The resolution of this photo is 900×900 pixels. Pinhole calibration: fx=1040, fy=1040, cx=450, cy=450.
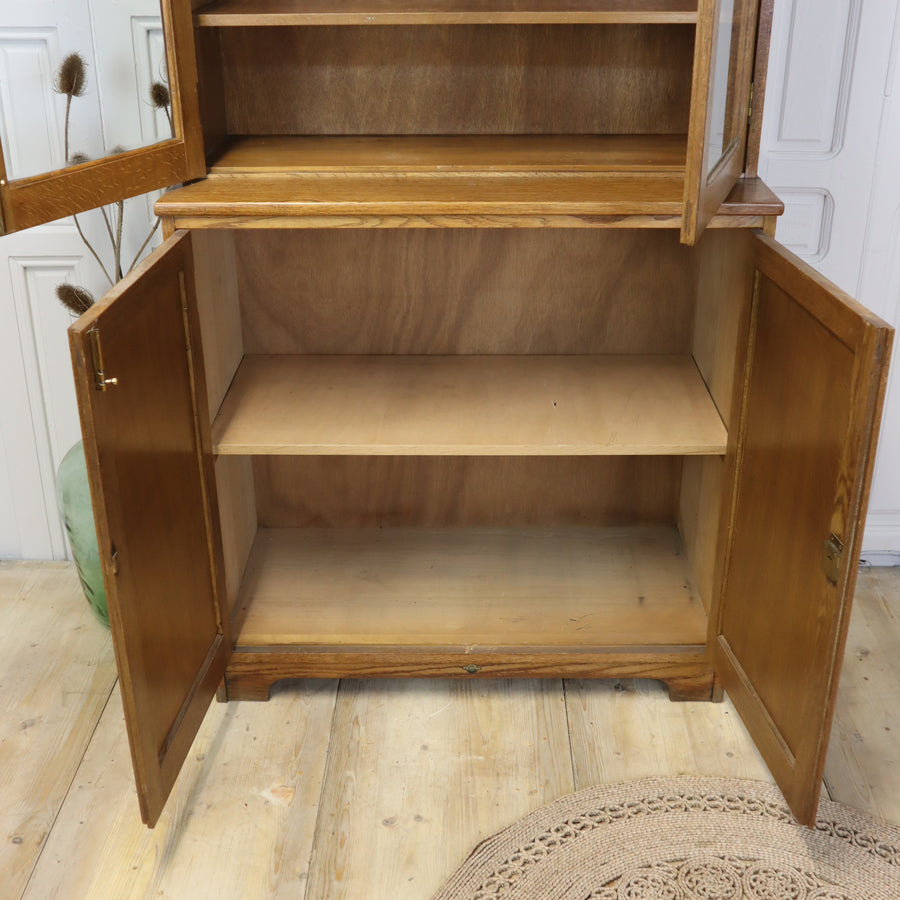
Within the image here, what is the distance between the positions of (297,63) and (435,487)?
95cm

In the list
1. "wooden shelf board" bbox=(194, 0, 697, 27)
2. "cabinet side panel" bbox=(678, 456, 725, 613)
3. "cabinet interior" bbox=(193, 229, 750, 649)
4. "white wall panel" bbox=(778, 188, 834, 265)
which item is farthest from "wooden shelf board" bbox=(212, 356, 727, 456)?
"wooden shelf board" bbox=(194, 0, 697, 27)

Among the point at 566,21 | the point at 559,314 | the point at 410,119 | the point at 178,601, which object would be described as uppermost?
the point at 566,21

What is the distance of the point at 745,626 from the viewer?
71.0 inches

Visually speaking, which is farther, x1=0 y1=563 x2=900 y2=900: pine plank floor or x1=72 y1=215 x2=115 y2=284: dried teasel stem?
x1=72 y1=215 x2=115 y2=284: dried teasel stem

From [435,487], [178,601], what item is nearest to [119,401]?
[178,601]

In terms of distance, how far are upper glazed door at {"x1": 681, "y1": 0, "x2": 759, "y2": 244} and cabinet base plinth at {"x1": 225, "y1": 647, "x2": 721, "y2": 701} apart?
900mm

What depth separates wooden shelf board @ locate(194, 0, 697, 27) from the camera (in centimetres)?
171

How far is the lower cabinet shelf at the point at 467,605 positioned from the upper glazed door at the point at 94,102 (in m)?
0.88

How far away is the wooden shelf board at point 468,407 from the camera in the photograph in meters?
1.87

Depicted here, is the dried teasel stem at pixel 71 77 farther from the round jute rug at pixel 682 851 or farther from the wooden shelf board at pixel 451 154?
the round jute rug at pixel 682 851

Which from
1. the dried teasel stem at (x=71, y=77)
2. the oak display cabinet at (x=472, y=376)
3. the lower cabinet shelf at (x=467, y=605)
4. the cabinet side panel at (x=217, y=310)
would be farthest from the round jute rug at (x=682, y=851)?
the dried teasel stem at (x=71, y=77)

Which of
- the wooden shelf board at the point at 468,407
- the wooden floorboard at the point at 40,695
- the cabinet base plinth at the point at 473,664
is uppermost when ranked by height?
the wooden shelf board at the point at 468,407

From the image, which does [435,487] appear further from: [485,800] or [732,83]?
[732,83]

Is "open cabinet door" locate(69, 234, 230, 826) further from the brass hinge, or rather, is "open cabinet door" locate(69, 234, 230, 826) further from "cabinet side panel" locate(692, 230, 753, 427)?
"cabinet side panel" locate(692, 230, 753, 427)
